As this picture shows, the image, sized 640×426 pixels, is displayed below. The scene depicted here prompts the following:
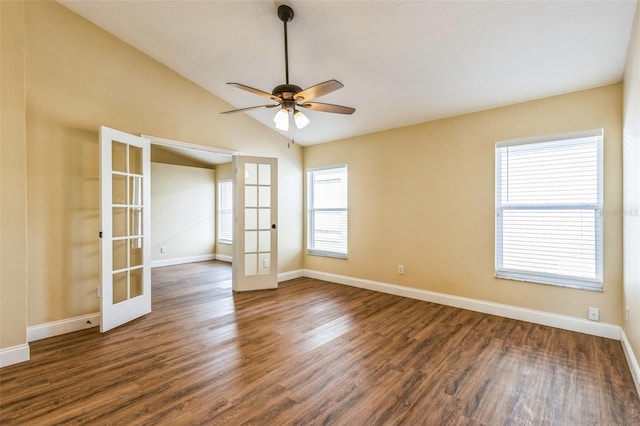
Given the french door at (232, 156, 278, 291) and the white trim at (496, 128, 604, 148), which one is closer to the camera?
the white trim at (496, 128, 604, 148)

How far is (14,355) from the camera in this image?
242 cm

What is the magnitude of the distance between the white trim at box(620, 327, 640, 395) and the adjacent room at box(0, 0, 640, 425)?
0.04 meters

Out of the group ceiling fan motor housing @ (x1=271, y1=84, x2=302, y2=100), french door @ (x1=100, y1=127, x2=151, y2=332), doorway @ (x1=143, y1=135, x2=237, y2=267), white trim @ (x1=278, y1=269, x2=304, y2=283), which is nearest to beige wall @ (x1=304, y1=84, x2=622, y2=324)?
white trim @ (x1=278, y1=269, x2=304, y2=283)

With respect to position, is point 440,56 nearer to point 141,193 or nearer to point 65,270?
point 141,193

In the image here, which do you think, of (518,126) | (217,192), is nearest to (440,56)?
(518,126)

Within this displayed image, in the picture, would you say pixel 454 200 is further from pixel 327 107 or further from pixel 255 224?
pixel 255 224

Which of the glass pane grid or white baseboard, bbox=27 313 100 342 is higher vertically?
the glass pane grid

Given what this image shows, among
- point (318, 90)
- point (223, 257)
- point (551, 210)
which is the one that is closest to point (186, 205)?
point (223, 257)

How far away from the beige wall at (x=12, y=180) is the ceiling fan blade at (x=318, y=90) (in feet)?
7.62

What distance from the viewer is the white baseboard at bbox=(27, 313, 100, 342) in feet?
9.37

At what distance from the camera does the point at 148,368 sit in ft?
7.79

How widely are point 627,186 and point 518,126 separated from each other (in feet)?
4.00

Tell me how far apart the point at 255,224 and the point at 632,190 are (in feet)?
14.3

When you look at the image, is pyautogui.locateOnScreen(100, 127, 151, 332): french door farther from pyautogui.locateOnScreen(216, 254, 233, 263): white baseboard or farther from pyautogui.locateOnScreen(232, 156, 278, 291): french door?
pyautogui.locateOnScreen(216, 254, 233, 263): white baseboard
